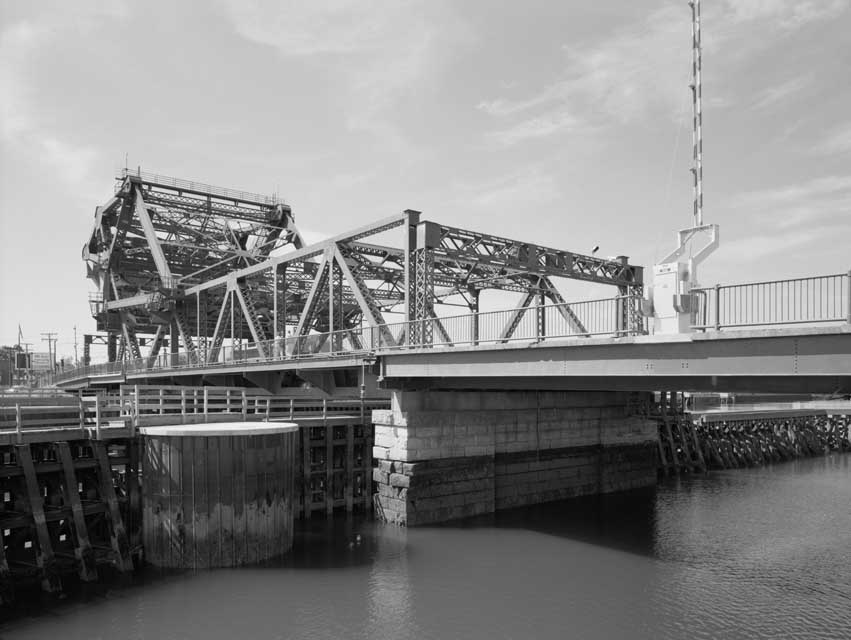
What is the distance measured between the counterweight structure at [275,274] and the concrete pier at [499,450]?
3.03m

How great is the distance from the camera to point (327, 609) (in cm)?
1482

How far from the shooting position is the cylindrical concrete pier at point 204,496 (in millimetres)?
17031

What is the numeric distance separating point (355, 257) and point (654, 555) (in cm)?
1691

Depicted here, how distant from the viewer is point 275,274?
33906 millimetres

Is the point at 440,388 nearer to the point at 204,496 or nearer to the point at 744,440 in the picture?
the point at 204,496

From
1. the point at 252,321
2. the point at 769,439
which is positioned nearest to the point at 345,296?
the point at 252,321

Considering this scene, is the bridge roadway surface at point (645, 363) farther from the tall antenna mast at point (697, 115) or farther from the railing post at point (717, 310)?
the tall antenna mast at point (697, 115)

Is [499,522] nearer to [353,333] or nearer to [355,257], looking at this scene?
[353,333]

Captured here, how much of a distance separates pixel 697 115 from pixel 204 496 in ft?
54.3

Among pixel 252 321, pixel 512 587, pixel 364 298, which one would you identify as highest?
pixel 364 298

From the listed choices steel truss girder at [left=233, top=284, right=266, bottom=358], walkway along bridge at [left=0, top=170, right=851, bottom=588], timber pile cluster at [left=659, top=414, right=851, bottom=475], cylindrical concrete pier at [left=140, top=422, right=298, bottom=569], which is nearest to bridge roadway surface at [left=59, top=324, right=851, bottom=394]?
walkway along bridge at [left=0, top=170, right=851, bottom=588]

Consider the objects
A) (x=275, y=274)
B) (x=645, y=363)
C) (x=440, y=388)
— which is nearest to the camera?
(x=645, y=363)

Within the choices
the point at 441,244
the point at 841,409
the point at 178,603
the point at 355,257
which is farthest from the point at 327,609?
the point at 841,409

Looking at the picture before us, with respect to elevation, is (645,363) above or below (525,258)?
below
